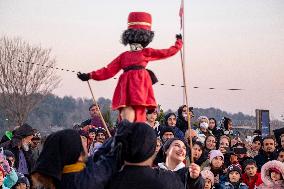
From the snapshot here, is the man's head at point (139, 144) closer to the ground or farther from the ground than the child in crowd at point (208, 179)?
farther from the ground

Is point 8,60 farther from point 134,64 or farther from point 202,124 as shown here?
point 134,64

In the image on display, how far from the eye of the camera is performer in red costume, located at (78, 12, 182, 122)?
4906 mm

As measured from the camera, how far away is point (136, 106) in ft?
16.1

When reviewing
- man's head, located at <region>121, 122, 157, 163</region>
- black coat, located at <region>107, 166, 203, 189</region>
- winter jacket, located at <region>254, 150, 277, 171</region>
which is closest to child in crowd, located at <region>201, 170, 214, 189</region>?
winter jacket, located at <region>254, 150, 277, 171</region>

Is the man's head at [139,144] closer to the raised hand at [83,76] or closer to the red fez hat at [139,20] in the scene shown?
the raised hand at [83,76]

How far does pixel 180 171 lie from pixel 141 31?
7.19 ft

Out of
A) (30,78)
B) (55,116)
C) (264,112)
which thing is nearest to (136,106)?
(264,112)

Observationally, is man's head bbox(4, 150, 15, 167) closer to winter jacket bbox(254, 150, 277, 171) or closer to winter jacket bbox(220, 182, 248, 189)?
winter jacket bbox(220, 182, 248, 189)

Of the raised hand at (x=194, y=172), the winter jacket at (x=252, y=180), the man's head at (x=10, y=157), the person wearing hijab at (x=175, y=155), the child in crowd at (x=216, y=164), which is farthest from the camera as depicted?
the man's head at (x=10, y=157)

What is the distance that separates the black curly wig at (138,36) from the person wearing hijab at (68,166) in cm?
251

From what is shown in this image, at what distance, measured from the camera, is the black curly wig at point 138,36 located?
5082 millimetres

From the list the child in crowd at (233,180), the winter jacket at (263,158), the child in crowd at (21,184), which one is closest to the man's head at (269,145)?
the winter jacket at (263,158)

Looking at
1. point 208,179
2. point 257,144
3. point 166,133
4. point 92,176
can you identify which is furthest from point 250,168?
point 92,176

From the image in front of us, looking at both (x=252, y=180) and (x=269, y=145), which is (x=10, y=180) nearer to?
(x=252, y=180)
